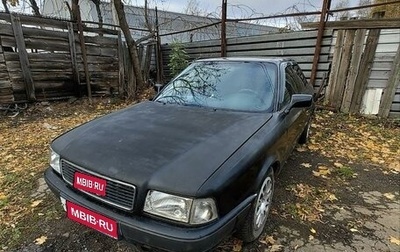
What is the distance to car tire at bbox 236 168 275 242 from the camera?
A: 6.72ft

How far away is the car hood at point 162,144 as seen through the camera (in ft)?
5.36

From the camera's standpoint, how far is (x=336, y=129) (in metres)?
5.12

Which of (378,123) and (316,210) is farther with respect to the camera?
(378,123)

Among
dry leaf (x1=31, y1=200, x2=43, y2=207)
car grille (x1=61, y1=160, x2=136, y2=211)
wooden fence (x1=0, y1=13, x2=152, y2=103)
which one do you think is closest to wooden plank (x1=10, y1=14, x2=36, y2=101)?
wooden fence (x1=0, y1=13, x2=152, y2=103)

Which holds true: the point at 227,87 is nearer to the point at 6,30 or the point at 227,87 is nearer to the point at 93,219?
the point at 93,219

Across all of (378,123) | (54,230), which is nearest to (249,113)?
(54,230)

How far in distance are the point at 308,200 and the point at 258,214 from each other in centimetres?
101

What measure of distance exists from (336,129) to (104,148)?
4615mm

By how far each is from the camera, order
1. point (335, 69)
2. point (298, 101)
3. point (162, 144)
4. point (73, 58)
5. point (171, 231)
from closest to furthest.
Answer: point (171, 231) → point (162, 144) → point (298, 101) → point (335, 69) → point (73, 58)

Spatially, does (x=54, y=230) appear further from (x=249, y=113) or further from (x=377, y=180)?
(x=377, y=180)

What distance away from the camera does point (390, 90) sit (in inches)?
202

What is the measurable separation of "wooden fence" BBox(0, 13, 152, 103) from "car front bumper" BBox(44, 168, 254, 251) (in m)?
6.00

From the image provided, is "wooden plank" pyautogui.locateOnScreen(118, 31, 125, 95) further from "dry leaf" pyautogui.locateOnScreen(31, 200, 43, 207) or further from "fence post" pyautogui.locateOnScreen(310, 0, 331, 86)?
"dry leaf" pyautogui.locateOnScreen(31, 200, 43, 207)

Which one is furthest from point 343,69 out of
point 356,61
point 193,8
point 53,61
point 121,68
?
point 193,8
